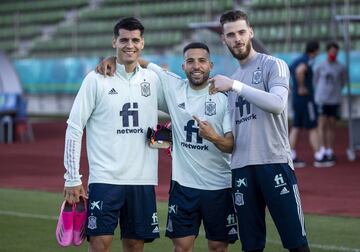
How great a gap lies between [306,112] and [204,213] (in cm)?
1030

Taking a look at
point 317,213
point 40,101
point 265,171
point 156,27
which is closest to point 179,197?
point 265,171

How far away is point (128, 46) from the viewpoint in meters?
7.52

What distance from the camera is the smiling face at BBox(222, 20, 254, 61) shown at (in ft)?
23.9

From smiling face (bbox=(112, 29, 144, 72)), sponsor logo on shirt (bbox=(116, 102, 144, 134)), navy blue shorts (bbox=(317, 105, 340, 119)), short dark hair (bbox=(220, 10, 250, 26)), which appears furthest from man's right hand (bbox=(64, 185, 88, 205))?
navy blue shorts (bbox=(317, 105, 340, 119))

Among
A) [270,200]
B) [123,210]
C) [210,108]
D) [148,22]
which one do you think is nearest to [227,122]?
[210,108]

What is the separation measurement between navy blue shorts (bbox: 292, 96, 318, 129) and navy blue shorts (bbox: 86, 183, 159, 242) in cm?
1028

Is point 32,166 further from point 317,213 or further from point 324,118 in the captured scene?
point 317,213

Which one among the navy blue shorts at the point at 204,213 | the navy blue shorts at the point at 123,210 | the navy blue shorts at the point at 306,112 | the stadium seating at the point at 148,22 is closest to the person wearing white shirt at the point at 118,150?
the navy blue shorts at the point at 123,210

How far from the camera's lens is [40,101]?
38.9 meters

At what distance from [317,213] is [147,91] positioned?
5.32 m

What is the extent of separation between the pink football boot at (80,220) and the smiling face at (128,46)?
1129mm

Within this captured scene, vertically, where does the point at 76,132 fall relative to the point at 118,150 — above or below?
above

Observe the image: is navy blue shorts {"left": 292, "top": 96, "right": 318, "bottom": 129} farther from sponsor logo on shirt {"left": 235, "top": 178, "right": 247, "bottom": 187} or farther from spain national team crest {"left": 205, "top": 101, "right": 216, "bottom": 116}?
sponsor logo on shirt {"left": 235, "top": 178, "right": 247, "bottom": 187}

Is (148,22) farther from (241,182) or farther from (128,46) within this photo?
(241,182)
